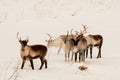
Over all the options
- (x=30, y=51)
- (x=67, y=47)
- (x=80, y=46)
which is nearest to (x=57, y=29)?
(x=67, y=47)

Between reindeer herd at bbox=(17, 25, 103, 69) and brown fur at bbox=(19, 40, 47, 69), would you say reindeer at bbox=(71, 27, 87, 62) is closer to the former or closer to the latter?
reindeer herd at bbox=(17, 25, 103, 69)

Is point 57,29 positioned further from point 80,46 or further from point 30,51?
point 30,51

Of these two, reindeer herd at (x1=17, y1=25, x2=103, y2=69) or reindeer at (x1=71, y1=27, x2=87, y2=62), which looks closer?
reindeer herd at (x1=17, y1=25, x2=103, y2=69)

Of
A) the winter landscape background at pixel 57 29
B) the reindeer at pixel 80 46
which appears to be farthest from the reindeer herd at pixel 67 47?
the winter landscape background at pixel 57 29

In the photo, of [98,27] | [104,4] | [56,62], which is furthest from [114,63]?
[104,4]

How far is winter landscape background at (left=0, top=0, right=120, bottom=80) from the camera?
31.8ft

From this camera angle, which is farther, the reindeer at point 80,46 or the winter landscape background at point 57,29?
the reindeer at point 80,46

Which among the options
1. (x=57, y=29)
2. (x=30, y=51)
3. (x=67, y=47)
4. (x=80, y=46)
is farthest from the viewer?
(x=57, y=29)

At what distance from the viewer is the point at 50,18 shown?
57.9 ft

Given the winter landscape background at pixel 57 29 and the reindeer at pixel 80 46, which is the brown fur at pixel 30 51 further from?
the reindeer at pixel 80 46

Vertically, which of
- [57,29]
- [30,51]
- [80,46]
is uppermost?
[30,51]

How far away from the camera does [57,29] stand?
16.1 m

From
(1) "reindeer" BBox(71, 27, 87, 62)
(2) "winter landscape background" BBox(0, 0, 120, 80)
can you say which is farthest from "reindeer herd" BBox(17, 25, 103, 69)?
(2) "winter landscape background" BBox(0, 0, 120, 80)

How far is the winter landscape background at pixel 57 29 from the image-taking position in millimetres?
9688
